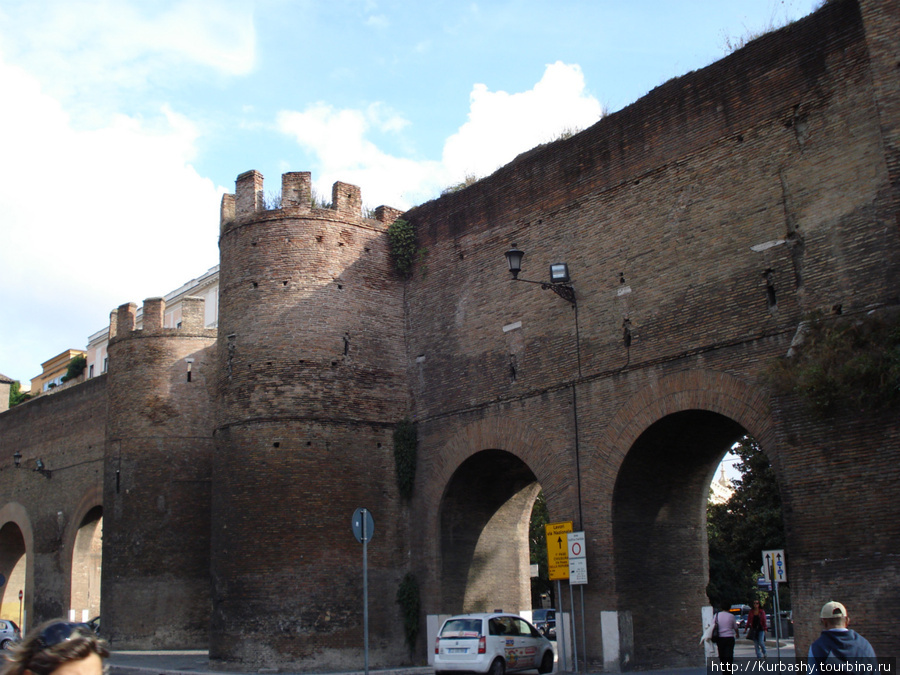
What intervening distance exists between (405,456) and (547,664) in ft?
17.2

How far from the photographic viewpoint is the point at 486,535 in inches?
749

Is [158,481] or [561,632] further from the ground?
[158,481]

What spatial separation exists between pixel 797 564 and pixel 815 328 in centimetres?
313

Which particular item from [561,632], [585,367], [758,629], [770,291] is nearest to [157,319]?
[585,367]

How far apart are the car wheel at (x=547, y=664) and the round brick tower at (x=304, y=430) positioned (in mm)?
3580

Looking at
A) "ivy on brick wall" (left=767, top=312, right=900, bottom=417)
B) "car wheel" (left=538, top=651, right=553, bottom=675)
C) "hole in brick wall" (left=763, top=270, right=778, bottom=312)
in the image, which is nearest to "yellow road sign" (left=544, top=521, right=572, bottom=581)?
"car wheel" (left=538, top=651, right=553, bottom=675)

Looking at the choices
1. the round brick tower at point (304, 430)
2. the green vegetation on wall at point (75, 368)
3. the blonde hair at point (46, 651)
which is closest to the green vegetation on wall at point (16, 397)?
the green vegetation on wall at point (75, 368)

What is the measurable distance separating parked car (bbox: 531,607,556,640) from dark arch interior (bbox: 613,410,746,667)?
18.8 ft

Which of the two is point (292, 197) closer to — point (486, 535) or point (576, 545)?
point (486, 535)

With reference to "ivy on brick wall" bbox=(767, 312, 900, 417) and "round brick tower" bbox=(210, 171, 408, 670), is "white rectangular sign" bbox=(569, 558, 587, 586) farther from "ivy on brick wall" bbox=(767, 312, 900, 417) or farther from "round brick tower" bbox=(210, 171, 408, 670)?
"round brick tower" bbox=(210, 171, 408, 670)

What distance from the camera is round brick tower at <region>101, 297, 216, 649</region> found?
2395cm

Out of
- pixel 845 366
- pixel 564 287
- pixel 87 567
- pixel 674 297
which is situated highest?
pixel 564 287

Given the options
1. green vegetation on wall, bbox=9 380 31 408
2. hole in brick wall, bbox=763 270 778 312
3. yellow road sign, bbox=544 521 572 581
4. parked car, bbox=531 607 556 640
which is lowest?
parked car, bbox=531 607 556 640

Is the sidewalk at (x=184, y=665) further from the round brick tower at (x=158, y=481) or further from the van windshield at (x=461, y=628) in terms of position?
the van windshield at (x=461, y=628)
